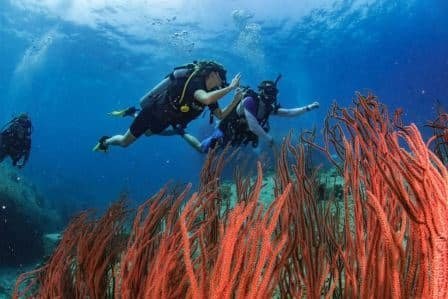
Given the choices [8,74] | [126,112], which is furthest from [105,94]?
[126,112]

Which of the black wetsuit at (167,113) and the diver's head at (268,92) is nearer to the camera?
the black wetsuit at (167,113)

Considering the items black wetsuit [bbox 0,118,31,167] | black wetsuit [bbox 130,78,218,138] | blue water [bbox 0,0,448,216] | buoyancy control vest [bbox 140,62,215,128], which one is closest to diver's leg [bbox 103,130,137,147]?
black wetsuit [bbox 130,78,218,138]

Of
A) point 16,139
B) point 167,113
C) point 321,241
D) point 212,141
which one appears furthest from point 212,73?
point 16,139

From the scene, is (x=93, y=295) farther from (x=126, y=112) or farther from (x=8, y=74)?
(x=8, y=74)

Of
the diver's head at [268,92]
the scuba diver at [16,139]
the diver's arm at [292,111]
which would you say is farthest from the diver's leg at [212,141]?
the scuba diver at [16,139]

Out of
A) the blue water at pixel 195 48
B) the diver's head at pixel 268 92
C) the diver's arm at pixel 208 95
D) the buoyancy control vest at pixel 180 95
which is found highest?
the blue water at pixel 195 48

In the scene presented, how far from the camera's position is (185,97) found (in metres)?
6.26

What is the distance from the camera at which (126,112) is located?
327 inches

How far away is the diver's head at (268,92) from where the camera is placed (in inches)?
290

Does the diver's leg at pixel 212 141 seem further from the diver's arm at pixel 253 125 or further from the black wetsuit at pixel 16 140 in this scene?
the black wetsuit at pixel 16 140

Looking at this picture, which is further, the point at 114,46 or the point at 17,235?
the point at 114,46

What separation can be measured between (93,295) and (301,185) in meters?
1.75

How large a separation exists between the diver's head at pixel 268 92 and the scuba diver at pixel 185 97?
1155 mm

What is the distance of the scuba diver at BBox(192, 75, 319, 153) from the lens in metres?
7.07
